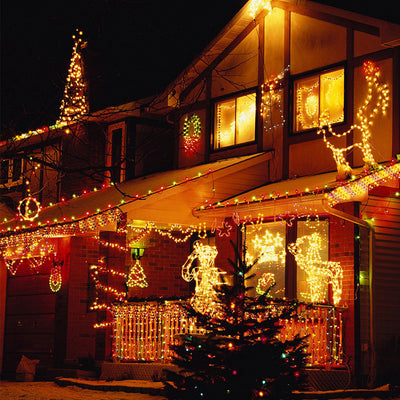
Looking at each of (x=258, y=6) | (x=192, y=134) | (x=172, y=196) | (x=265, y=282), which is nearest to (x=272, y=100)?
(x=258, y=6)

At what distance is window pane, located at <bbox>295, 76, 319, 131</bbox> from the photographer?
580 inches

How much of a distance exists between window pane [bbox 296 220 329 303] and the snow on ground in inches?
136

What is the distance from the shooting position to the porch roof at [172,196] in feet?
46.3

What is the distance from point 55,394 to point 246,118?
6.96 metres

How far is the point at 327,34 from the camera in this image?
14484mm

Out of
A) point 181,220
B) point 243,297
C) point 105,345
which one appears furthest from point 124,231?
point 243,297

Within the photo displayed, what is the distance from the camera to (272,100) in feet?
50.9

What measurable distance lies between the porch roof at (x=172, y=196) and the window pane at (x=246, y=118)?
2.63 feet

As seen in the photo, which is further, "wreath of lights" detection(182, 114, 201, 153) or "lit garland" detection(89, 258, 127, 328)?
"wreath of lights" detection(182, 114, 201, 153)

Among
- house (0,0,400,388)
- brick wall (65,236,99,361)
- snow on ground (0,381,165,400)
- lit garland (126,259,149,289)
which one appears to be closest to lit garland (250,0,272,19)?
house (0,0,400,388)

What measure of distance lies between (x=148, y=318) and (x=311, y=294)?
10.5 feet

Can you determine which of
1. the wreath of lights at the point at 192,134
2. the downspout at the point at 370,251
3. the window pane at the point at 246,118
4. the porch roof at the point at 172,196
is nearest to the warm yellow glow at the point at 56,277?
the porch roof at the point at 172,196

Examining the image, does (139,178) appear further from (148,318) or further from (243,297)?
(243,297)

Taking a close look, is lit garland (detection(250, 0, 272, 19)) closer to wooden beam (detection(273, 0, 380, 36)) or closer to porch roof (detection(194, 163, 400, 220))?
wooden beam (detection(273, 0, 380, 36))
